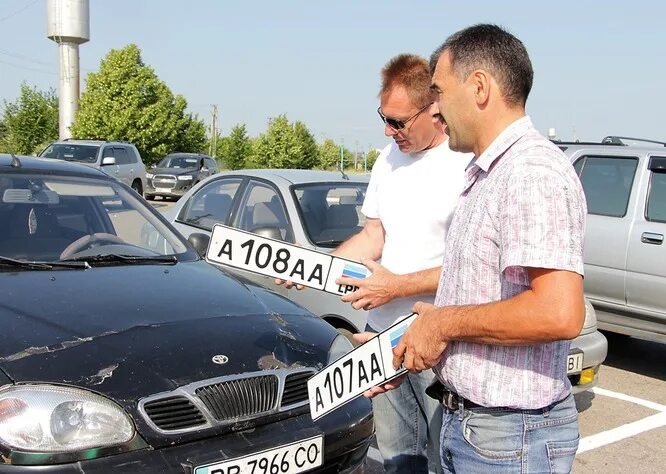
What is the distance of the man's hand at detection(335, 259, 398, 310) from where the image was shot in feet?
8.34

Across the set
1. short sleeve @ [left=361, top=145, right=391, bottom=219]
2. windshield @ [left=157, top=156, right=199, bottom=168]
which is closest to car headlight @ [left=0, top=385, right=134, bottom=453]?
short sleeve @ [left=361, top=145, right=391, bottom=219]

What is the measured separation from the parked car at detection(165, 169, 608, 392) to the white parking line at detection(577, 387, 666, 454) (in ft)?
1.13

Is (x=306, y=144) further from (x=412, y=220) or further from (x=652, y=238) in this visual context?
(x=412, y=220)

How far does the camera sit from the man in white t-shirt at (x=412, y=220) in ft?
9.06

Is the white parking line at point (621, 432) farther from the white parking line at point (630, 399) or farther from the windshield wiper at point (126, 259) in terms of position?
the windshield wiper at point (126, 259)

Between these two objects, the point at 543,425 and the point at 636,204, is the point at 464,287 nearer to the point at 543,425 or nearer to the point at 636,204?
the point at 543,425

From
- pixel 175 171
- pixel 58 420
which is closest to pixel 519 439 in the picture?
pixel 58 420

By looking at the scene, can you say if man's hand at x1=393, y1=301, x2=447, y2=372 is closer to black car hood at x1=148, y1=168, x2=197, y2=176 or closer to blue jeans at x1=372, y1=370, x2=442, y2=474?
blue jeans at x1=372, y1=370, x2=442, y2=474

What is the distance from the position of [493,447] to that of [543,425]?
142mm

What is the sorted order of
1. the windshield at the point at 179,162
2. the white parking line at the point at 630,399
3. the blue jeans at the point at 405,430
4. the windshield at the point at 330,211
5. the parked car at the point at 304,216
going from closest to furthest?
1. the blue jeans at the point at 405,430
2. the parked car at the point at 304,216
3. the windshield at the point at 330,211
4. the white parking line at the point at 630,399
5. the windshield at the point at 179,162

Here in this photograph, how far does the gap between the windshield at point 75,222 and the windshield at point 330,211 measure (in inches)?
45.2

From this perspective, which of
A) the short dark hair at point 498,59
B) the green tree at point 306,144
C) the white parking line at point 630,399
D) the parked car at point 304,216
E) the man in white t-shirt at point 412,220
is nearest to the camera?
the short dark hair at point 498,59

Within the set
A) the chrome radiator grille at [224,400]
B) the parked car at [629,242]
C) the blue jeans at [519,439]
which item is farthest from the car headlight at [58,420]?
the parked car at [629,242]

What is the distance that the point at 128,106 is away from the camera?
33.5m
